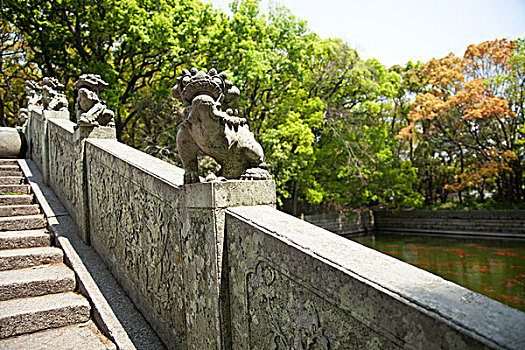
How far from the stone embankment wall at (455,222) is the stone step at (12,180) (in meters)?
19.6

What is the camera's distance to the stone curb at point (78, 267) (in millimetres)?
3126

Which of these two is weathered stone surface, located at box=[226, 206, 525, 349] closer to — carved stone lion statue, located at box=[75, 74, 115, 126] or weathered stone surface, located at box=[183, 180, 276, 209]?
weathered stone surface, located at box=[183, 180, 276, 209]

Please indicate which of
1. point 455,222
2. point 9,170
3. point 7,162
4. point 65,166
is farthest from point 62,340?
point 455,222

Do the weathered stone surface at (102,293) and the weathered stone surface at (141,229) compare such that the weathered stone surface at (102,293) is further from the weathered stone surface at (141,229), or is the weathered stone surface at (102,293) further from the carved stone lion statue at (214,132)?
the carved stone lion statue at (214,132)

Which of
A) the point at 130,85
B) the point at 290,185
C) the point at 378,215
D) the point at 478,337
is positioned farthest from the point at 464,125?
the point at 478,337

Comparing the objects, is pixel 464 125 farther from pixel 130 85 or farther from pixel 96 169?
pixel 96 169

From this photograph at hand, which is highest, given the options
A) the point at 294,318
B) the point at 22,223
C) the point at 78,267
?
the point at 294,318

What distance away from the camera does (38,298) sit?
3.48m

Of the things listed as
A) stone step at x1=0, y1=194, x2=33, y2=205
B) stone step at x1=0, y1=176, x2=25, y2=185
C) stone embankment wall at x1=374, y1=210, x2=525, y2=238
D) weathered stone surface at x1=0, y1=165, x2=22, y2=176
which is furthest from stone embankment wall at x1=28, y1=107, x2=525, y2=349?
stone embankment wall at x1=374, y1=210, x2=525, y2=238

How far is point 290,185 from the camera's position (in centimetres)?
1986

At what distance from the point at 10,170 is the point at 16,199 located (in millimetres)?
1935

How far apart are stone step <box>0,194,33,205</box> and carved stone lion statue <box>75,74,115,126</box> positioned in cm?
160

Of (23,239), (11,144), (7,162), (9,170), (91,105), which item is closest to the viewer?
(23,239)

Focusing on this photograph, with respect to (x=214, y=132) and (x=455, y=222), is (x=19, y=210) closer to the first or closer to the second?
(x=214, y=132)
